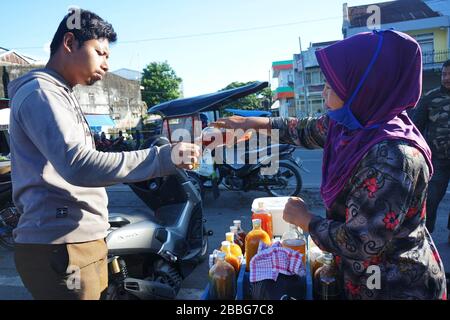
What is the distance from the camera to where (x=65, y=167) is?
116 centimetres

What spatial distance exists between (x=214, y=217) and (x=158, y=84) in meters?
38.4

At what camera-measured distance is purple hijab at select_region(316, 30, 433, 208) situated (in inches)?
45.1

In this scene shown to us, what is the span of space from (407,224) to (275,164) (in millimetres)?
4406

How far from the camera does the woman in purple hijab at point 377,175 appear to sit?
1078 mm

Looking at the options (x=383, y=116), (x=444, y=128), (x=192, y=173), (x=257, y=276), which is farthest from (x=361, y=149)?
(x=192, y=173)

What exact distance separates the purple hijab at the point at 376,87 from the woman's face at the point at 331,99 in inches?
1.0

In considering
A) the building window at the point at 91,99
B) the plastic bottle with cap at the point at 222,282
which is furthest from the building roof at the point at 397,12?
the plastic bottle with cap at the point at 222,282

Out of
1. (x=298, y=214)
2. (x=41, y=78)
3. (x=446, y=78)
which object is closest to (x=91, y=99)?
(x=446, y=78)

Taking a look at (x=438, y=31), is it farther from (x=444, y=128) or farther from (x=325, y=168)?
(x=325, y=168)

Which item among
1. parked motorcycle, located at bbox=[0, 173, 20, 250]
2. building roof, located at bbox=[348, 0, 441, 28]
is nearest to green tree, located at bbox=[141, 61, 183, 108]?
building roof, located at bbox=[348, 0, 441, 28]

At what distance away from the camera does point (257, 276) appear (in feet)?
4.44

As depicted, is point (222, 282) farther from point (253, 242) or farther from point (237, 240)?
point (237, 240)

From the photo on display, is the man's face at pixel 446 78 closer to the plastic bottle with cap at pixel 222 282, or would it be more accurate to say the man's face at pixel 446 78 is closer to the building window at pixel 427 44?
the plastic bottle with cap at pixel 222 282

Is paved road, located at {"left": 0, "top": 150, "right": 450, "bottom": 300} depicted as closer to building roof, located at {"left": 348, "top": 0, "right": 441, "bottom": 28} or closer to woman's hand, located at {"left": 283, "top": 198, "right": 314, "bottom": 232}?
woman's hand, located at {"left": 283, "top": 198, "right": 314, "bottom": 232}
